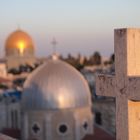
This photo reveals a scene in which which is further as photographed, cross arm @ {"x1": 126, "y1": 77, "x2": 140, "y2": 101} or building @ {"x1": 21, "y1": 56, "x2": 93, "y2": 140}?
building @ {"x1": 21, "y1": 56, "x2": 93, "y2": 140}

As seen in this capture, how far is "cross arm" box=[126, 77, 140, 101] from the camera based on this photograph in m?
3.13

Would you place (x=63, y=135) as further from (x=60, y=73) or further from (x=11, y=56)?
(x=11, y=56)

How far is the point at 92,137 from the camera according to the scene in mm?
18484

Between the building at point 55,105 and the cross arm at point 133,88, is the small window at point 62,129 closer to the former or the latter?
the building at point 55,105

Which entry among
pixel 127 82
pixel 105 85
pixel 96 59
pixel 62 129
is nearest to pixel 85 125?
pixel 62 129

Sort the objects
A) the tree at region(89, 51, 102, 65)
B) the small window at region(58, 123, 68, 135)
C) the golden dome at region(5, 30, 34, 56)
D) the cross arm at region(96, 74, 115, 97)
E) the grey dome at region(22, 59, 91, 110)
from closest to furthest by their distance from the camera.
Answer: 1. the cross arm at region(96, 74, 115, 97)
2. the grey dome at region(22, 59, 91, 110)
3. the small window at region(58, 123, 68, 135)
4. the golden dome at region(5, 30, 34, 56)
5. the tree at region(89, 51, 102, 65)

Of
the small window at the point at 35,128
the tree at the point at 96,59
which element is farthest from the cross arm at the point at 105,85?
the tree at the point at 96,59

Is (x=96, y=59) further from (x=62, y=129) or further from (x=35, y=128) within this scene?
(x=62, y=129)

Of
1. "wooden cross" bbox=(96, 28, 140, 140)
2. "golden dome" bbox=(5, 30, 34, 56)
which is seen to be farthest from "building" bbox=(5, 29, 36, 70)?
"wooden cross" bbox=(96, 28, 140, 140)

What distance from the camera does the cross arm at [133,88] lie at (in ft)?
10.3

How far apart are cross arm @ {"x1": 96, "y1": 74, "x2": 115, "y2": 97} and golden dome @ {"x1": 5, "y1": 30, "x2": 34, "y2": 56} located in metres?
51.3

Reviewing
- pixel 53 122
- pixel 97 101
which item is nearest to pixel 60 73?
pixel 53 122

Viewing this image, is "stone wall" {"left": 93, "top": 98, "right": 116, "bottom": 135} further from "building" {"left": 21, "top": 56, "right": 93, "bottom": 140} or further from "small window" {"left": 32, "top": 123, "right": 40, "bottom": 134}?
"small window" {"left": 32, "top": 123, "right": 40, "bottom": 134}

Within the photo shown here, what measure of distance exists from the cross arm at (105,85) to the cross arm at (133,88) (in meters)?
0.23
